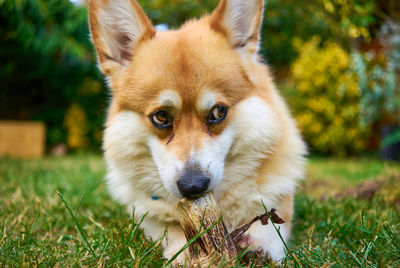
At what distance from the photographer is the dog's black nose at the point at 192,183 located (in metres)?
1.55

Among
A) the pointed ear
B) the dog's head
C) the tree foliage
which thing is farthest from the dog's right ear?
the tree foliage

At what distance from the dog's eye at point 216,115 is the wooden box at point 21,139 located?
5363 millimetres

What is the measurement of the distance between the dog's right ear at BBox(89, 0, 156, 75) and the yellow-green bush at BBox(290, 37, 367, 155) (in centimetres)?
528

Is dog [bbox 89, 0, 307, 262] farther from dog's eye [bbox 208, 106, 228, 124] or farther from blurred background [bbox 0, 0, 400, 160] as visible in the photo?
blurred background [bbox 0, 0, 400, 160]

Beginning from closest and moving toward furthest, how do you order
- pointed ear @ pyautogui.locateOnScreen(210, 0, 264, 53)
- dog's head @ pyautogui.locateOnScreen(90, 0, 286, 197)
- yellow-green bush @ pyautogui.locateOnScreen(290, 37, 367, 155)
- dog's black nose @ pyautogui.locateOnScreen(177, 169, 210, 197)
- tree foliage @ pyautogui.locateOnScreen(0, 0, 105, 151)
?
dog's black nose @ pyautogui.locateOnScreen(177, 169, 210, 197) < dog's head @ pyautogui.locateOnScreen(90, 0, 286, 197) < pointed ear @ pyautogui.locateOnScreen(210, 0, 264, 53) < yellow-green bush @ pyautogui.locateOnScreen(290, 37, 367, 155) < tree foliage @ pyautogui.locateOnScreen(0, 0, 105, 151)

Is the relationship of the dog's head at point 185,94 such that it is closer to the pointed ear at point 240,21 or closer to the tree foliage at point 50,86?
the pointed ear at point 240,21

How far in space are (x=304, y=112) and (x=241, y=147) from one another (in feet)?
18.0

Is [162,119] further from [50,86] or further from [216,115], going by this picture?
[50,86]

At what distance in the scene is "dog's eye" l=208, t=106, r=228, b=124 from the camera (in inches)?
72.1

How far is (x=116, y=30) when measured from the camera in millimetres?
2090

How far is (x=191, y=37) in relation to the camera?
6.56 ft

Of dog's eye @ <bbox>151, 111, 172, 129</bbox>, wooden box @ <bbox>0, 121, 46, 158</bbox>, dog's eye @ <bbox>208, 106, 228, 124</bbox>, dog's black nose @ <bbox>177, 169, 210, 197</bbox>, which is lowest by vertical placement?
wooden box @ <bbox>0, 121, 46, 158</bbox>

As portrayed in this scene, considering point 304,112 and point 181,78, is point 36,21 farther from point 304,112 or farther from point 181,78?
point 304,112

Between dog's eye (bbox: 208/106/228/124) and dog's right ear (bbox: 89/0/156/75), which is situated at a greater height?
dog's right ear (bbox: 89/0/156/75)
